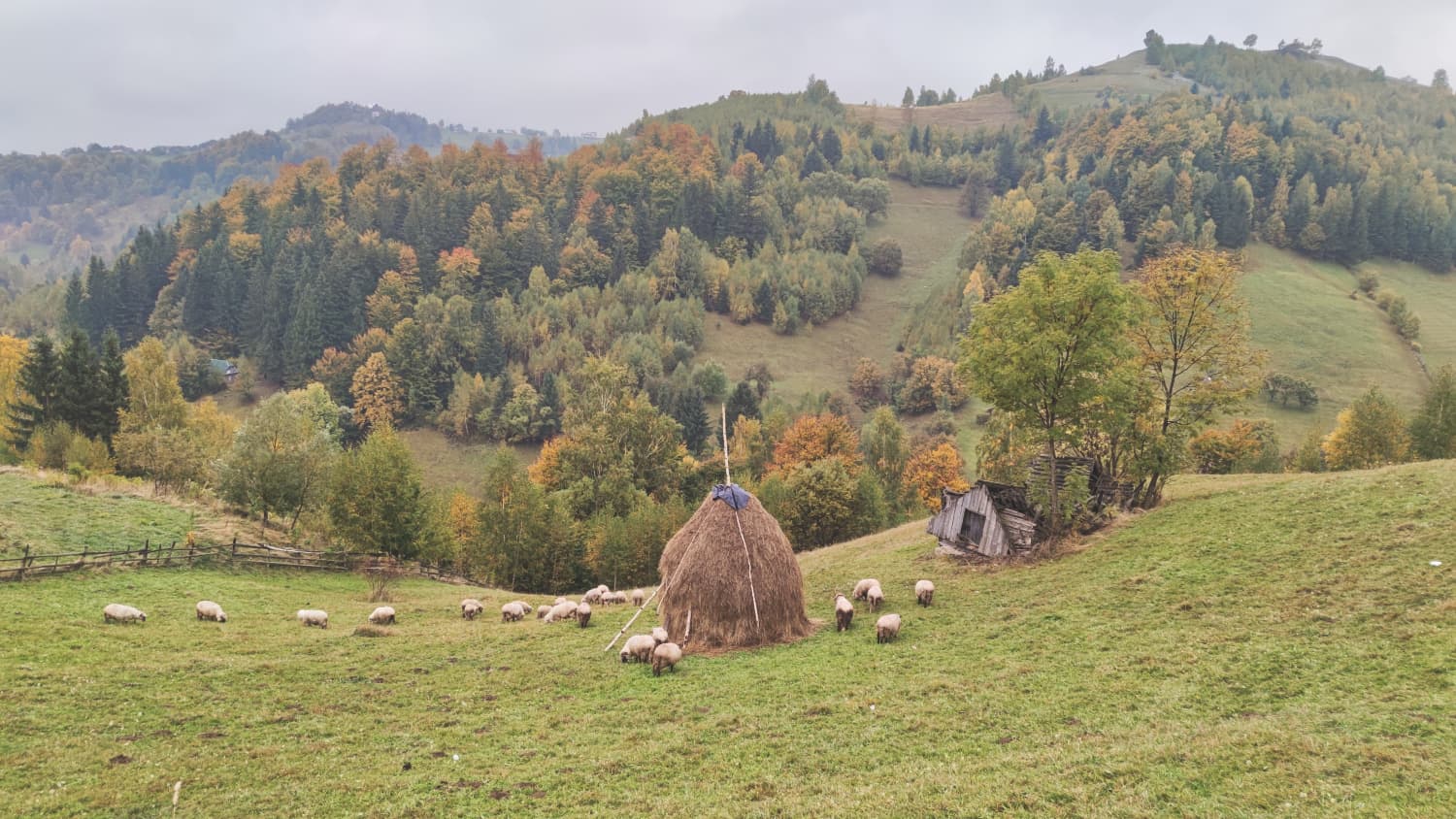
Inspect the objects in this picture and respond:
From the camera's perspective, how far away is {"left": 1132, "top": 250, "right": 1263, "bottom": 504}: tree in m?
30.8

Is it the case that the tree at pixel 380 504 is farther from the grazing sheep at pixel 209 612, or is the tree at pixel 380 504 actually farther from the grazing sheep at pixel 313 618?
the grazing sheep at pixel 209 612

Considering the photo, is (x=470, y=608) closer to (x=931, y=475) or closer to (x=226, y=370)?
(x=931, y=475)

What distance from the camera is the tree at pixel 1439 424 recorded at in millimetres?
54281

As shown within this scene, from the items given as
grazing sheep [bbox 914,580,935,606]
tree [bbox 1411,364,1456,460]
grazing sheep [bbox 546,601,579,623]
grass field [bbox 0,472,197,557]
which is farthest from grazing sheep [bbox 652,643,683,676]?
tree [bbox 1411,364,1456,460]

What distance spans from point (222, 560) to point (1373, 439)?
271 ft

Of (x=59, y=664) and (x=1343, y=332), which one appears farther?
(x=1343, y=332)

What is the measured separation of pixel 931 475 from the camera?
77.9 m

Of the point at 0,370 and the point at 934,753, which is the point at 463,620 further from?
the point at 0,370

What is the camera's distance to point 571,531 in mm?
54875

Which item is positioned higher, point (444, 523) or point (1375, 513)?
point (1375, 513)

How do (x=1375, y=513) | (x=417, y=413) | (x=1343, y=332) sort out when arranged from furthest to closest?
1. (x=417, y=413)
2. (x=1343, y=332)
3. (x=1375, y=513)

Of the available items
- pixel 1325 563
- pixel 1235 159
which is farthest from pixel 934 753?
pixel 1235 159

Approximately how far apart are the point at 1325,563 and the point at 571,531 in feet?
150

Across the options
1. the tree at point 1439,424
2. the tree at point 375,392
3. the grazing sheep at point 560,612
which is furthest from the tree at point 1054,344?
the tree at point 375,392
